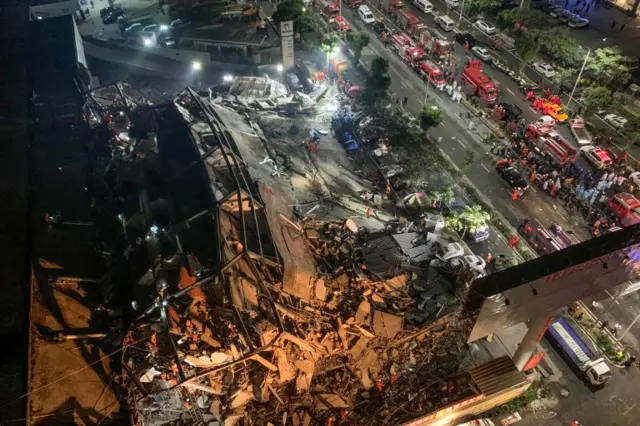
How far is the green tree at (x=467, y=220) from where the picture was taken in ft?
103

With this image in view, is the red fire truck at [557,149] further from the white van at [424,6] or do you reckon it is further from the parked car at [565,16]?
the white van at [424,6]

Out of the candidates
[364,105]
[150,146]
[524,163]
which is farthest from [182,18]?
[524,163]

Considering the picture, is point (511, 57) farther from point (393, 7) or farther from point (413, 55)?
point (393, 7)

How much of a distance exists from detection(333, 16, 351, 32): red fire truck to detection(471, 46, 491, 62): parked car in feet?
49.7

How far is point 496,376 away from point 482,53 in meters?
39.6

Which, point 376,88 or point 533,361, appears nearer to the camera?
point 533,361

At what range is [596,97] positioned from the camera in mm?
42719

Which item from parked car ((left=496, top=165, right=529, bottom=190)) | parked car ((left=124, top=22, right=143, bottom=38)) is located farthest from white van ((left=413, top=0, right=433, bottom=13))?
parked car ((left=124, top=22, right=143, bottom=38))

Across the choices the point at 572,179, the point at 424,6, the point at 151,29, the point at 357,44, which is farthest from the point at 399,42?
the point at 151,29

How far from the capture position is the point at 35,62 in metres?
46.5

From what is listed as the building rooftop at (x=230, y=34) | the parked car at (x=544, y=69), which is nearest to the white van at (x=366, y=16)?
the building rooftop at (x=230, y=34)

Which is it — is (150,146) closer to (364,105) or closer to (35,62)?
(364,105)

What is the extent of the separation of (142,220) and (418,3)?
50.7 m

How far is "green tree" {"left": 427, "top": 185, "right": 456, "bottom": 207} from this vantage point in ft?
111
